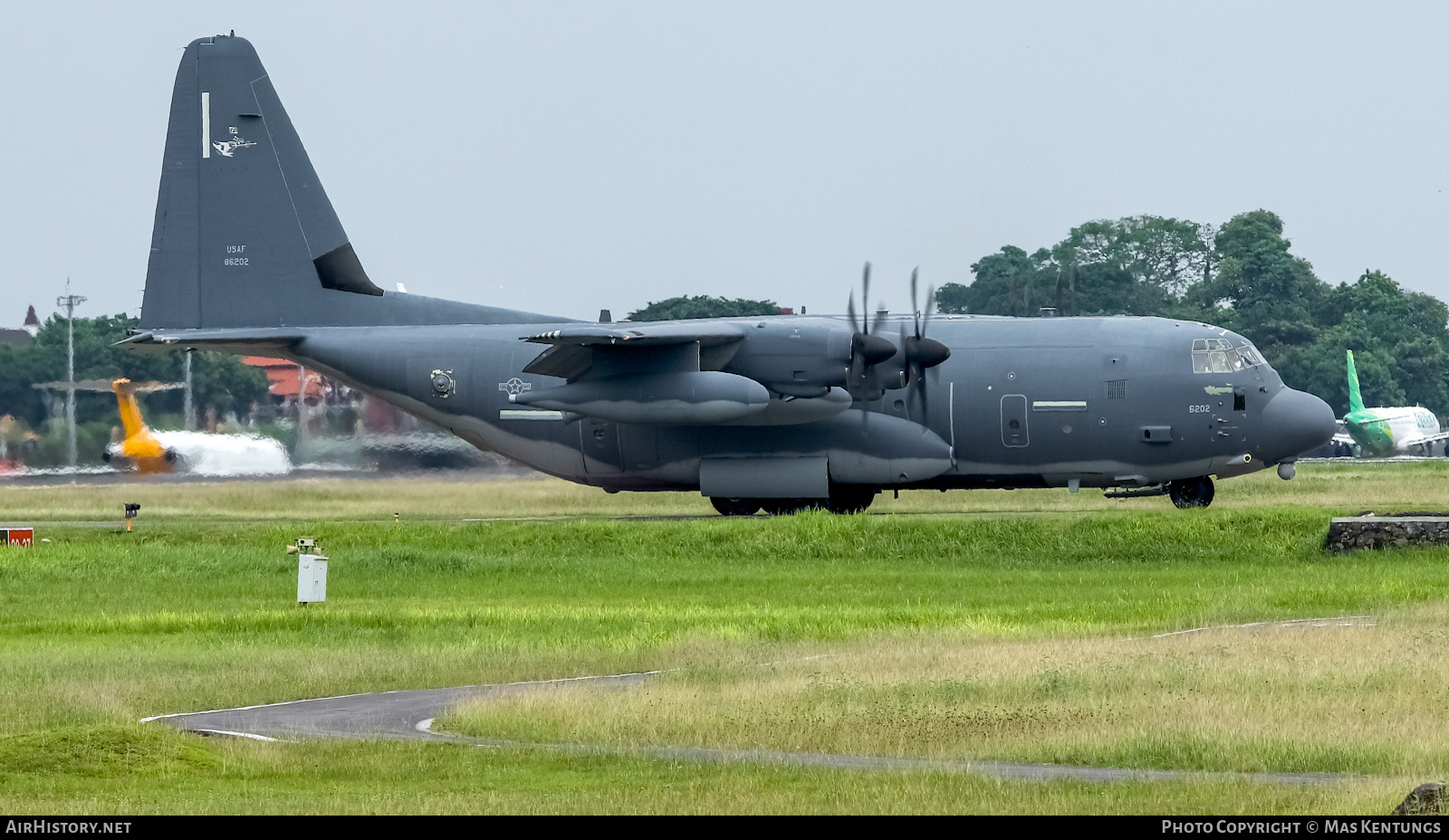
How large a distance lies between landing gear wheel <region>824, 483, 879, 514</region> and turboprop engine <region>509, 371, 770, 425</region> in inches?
198

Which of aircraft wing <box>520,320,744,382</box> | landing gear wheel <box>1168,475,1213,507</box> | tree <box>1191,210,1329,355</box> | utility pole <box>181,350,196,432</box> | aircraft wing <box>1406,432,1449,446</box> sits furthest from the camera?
tree <box>1191,210,1329,355</box>

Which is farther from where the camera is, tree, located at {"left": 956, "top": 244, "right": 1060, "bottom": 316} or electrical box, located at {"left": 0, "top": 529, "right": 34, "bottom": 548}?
tree, located at {"left": 956, "top": 244, "right": 1060, "bottom": 316}

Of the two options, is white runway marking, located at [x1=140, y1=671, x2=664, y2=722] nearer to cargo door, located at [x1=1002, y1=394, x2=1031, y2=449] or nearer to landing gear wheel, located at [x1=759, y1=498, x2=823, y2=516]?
cargo door, located at [x1=1002, y1=394, x2=1031, y2=449]

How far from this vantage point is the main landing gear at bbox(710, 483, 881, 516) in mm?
43156

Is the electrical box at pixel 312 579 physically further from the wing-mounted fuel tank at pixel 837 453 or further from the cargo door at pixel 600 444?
the wing-mounted fuel tank at pixel 837 453

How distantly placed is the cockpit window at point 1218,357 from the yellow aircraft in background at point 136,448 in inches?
1198

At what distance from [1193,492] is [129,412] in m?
31.5

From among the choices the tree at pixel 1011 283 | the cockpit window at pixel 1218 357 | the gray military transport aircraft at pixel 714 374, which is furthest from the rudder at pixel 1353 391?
the cockpit window at pixel 1218 357

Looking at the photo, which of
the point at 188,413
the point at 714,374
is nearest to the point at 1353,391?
the point at 188,413

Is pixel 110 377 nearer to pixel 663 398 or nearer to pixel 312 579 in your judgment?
pixel 663 398

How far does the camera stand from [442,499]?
49562 mm

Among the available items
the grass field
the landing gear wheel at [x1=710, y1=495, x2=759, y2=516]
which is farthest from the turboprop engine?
the landing gear wheel at [x1=710, y1=495, x2=759, y2=516]

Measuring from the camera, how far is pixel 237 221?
1789 inches

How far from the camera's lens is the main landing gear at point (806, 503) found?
43.2 meters
